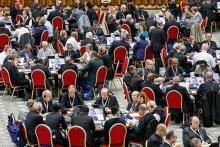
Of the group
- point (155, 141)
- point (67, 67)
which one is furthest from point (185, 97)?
point (155, 141)

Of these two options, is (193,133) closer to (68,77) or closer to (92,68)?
(68,77)

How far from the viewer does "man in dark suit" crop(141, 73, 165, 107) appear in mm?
23109

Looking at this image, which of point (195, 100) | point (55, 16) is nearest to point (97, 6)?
point (55, 16)

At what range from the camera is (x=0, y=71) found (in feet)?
87.7

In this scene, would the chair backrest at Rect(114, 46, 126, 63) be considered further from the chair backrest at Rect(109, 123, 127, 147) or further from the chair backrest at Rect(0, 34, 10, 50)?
the chair backrest at Rect(109, 123, 127, 147)

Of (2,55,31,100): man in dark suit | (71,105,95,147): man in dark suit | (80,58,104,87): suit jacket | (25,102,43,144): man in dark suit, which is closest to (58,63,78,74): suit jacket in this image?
(80,58,104,87): suit jacket

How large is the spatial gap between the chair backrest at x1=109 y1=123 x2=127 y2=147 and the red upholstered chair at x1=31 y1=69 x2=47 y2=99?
584cm

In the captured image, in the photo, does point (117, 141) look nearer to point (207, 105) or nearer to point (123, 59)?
point (207, 105)

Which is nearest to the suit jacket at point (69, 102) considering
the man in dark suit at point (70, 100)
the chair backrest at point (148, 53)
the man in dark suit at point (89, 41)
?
the man in dark suit at point (70, 100)

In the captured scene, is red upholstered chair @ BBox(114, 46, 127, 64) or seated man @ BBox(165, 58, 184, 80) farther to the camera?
red upholstered chair @ BBox(114, 46, 127, 64)

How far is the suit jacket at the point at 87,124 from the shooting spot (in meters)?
19.9

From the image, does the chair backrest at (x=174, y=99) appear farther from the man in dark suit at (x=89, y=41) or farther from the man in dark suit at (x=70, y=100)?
the man in dark suit at (x=89, y=41)

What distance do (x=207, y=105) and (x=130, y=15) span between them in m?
10.3

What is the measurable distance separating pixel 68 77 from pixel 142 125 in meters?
5.77
